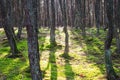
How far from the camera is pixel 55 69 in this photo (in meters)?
19.0

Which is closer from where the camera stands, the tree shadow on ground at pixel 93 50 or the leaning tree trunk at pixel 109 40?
the leaning tree trunk at pixel 109 40

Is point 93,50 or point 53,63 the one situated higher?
point 53,63

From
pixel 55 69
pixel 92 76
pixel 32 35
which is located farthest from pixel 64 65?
pixel 32 35

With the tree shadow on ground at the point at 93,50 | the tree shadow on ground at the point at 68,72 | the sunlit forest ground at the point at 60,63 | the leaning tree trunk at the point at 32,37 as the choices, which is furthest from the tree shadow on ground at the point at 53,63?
the leaning tree trunk at the point at 32,37

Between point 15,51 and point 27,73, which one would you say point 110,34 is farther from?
point 15,51

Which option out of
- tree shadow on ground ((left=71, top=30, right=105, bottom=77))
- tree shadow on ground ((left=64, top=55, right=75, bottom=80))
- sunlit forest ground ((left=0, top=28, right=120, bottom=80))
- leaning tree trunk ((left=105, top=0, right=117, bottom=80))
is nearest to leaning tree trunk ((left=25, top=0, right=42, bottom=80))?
sunlit forest ground ((left=0, top=28, right=120, bottom=80))

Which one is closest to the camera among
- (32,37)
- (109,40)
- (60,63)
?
(32,37)

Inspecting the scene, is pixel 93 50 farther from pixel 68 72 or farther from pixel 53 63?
pixel 68 72

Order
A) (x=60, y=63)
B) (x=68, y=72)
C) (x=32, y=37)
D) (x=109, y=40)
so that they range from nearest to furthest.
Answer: (x=32, y=37)
(x=109, y=40)
(x=68, y=72)
(x=60, y=63)

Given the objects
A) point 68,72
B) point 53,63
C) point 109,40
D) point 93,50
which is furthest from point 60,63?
point 93,50

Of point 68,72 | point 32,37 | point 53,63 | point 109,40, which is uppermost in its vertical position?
point 32,37

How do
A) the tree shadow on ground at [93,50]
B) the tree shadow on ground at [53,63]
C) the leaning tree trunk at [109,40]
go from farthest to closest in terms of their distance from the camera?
the tree shadow on ground at [93,50] → the tree shadow on ground at [53,63] → the leaning tree trunk at [109,40]

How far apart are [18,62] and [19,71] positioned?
254 cm

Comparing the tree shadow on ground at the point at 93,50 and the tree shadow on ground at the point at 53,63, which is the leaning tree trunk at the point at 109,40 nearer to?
the tree shadow on ground at the point at 93,50
